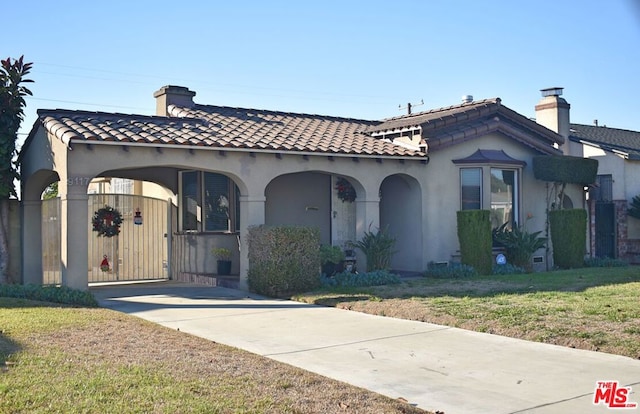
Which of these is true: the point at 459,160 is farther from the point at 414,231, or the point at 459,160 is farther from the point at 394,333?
the point at 394,333

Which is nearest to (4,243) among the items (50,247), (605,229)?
(50,247)

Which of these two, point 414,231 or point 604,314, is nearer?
point 604,314

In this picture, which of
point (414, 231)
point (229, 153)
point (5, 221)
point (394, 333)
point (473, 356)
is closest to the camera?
point (473, 356)

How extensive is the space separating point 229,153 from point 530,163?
8.26 m

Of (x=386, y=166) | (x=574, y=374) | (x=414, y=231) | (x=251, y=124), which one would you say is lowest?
(x=574, y=374)

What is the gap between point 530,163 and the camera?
18.7 meters

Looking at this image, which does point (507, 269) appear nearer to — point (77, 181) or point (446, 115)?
point (446, 115)

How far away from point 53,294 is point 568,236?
12176 mm

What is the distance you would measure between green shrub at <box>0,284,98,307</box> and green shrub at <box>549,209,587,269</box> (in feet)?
37.3

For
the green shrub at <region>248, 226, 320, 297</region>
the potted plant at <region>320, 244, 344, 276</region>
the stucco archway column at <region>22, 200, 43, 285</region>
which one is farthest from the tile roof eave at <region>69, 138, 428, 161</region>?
the stucco archway column at <region>22, 200, 43, 285</region>

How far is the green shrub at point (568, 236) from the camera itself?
18281mm

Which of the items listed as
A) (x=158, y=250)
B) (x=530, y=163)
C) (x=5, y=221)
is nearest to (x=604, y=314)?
(x=530, y=163)

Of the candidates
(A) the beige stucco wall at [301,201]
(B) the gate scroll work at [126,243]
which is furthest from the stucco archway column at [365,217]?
(B) the gate scroll work at [126,243]

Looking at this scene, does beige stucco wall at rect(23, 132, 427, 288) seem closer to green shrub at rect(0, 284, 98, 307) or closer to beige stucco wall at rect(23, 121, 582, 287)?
beige stucco wall at rect(23, 121, 582, 287)
